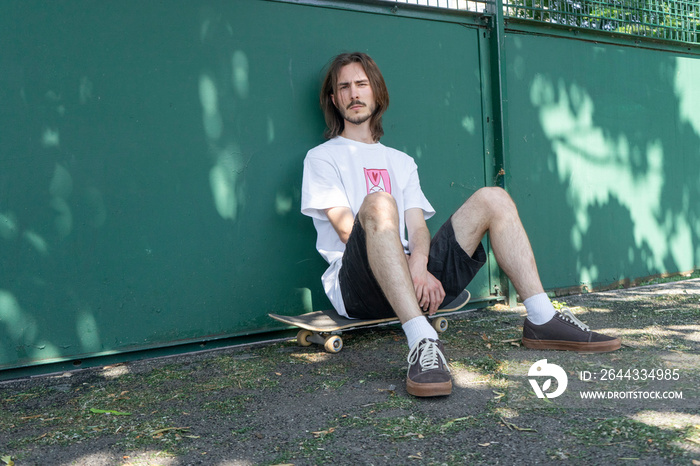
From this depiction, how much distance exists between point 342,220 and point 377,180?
1.22 ft

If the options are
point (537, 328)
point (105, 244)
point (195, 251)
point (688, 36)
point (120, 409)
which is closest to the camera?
point (120, 409)

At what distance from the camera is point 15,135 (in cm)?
264

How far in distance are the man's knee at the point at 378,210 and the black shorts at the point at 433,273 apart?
135 mm

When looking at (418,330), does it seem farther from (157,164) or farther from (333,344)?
(157,164)

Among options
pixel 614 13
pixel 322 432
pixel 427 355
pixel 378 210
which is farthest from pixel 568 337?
pixel 614 13

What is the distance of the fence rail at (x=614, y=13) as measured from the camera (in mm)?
3986

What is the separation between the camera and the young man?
Result: 237 cm

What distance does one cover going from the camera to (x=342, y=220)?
9.32ft

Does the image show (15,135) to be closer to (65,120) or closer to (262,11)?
(65,120)

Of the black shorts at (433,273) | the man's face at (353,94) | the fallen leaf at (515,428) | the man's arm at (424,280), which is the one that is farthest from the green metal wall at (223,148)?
the fallen leaf at (515,428)

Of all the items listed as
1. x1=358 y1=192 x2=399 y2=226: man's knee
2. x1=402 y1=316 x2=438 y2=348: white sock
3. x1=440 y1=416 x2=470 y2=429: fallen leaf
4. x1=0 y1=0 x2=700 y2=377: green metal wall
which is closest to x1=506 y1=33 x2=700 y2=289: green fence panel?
x1=0 y1=0 x2=700 y2=377: green metal wall

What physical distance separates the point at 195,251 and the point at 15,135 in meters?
0.93

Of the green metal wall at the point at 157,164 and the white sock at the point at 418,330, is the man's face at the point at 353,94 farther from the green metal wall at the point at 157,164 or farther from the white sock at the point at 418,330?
the white sock at the point at 418,330

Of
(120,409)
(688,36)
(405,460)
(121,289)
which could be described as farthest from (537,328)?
(688,36)
